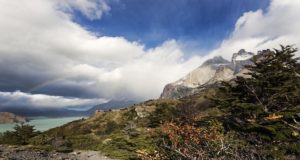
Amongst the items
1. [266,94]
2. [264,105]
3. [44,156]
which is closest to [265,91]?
[266,94]

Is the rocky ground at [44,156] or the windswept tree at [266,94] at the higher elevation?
the windswept tree at [266,94]

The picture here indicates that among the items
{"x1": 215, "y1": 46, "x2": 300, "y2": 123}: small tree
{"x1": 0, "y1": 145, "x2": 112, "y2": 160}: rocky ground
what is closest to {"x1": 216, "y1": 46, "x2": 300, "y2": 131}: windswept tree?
{"x1": 215, "y1": 46, "x2": 300, "y2": 123}: small tree

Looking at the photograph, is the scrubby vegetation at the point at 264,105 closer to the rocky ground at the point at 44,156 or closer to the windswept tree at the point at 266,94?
the windswept tree at the point at 266,94

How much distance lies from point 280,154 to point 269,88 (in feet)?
37.4

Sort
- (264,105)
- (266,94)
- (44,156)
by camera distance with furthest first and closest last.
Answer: (44,156)
(266,94)
(264,105)

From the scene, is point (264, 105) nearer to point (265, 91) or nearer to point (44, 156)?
point (265, 91)

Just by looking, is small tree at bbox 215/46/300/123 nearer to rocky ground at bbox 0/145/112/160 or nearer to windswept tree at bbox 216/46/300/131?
windswept tree at bbox 216/46/300/131

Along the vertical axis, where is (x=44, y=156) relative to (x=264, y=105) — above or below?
below

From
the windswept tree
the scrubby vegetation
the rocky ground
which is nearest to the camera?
the scrubby vegetation

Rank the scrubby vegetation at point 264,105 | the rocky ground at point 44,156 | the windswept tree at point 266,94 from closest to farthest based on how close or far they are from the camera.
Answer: the scrubby vegetation at point 264,105 → the windswept tree at point 266,94 → the rocky ground at point 44,156

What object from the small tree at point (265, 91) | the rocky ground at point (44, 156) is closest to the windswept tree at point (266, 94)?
the small tree at point (265, 91)

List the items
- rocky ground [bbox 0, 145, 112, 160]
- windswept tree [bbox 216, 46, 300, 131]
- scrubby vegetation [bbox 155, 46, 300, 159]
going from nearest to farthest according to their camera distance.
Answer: scrubby vegetation [bbox 155, 46, 300, 159] → windswept tree [bbox 216, 46, 300, 131] → rocky ground [bbox 0, 145, 112, 160]

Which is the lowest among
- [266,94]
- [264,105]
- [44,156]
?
[44,156]

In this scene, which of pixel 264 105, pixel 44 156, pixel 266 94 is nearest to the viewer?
pixel 264 105
